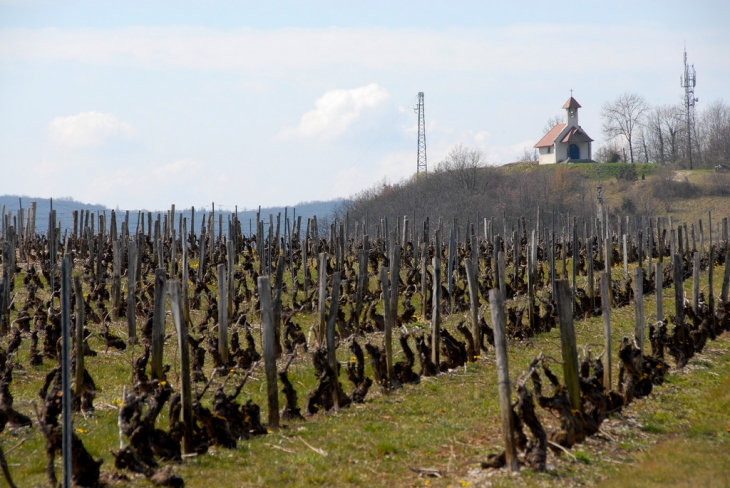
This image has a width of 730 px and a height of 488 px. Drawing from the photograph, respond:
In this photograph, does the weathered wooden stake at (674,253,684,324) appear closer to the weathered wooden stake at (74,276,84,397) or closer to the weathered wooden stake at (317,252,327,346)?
the weathered wooden stake at (317,252,327,346)

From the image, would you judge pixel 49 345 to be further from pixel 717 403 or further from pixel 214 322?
pixel 717 403

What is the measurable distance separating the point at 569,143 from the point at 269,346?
282 feet

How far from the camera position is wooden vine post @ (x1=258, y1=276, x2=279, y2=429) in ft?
30.6

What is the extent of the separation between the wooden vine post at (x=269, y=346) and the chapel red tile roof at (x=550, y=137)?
279 ft

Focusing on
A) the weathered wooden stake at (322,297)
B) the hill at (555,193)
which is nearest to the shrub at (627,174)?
the hill at (555,193)

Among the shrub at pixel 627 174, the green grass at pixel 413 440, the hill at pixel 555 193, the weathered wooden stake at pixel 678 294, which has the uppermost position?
the shrub at pixel 627 174

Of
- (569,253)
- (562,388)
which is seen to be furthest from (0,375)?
(569,253)

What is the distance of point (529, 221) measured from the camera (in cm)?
6053

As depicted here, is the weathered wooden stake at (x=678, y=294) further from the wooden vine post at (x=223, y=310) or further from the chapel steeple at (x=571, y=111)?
the chapel steeple at (x=571, y=111)

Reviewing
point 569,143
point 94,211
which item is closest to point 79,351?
point 94,211

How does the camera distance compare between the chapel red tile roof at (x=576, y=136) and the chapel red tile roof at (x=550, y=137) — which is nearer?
the chapel red tile roof at (x=576, y=136)

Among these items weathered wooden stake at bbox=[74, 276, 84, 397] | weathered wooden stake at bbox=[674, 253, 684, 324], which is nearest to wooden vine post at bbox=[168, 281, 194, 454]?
weathered wooden stake at bbox=[74, 276, 84, 397]

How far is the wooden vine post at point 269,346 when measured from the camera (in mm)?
9328

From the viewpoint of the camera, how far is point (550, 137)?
92562 mm
